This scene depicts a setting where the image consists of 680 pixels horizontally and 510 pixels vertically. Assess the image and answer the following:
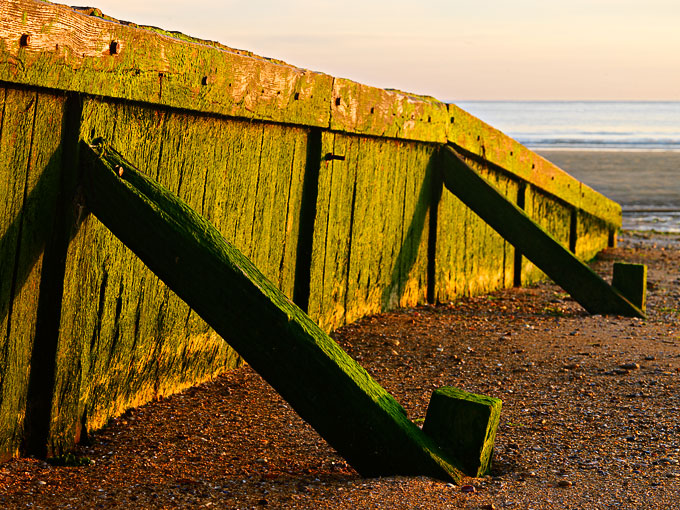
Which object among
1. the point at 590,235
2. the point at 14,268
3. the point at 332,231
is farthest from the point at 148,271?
the point at 590,235

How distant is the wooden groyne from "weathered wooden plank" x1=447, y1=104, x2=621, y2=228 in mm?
356

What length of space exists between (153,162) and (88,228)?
435 millimetres

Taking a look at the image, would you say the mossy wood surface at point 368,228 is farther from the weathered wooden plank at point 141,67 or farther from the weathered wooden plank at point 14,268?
the weathered wooden plank at point 14,268

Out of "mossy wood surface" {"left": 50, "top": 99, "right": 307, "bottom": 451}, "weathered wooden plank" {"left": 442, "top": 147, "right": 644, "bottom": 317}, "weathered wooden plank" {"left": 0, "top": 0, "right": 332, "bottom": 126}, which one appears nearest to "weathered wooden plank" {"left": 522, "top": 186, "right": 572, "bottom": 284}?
"weathered wooden plank" {"left": 442, "top": 147, "right": 644, "bottom": 317}

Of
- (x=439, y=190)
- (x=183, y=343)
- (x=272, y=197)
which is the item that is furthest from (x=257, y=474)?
(x=439, y=190)

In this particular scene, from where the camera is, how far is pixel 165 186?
279 cm

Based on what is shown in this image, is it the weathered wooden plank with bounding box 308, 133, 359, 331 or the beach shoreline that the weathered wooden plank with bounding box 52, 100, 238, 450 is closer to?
the weathered wooden plank with bounding box 308, 133, 359, 331

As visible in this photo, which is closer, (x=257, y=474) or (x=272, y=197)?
(x=257, y=474)

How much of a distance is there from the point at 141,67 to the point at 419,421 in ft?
5.21

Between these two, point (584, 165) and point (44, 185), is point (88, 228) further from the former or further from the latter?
point (584, 165)

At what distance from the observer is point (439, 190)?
541cm

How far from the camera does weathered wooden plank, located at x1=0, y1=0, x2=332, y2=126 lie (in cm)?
217

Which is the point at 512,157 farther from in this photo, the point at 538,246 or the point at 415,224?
the point at 415,224

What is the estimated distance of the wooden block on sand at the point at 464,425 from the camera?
2.42 meters
